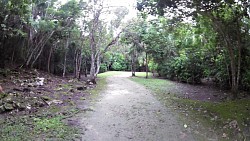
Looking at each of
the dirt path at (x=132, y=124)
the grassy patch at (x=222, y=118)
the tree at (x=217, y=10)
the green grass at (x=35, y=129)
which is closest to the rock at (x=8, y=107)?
the green grass at (x=35, y=129)

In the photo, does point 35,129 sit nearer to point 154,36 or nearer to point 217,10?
point 217,10

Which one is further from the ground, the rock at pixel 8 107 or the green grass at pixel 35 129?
the rock at pixel 8 107

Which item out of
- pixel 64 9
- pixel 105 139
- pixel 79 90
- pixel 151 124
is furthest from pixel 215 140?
pixel 64 9

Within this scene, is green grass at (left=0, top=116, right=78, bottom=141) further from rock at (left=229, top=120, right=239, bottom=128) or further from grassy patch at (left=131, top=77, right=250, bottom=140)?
rock at (left=229, top=120, right=239, bottom=128)

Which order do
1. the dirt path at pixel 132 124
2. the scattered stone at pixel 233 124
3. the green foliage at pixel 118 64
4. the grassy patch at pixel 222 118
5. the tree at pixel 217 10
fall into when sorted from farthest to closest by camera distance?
the green foliage at pixel 118 64, the tree at pixel 217 10, the scattered stone at pixel 233 124, the grassy patch at pixel 222 118, the dirt path at pixel 132 124

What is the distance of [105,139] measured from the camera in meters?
5.10

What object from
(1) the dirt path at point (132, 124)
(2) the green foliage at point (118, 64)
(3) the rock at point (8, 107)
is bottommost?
(1) the dirt path at point (132, 124)

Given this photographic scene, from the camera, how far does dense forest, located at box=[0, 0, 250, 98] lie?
8.98 metres

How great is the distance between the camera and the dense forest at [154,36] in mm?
8984

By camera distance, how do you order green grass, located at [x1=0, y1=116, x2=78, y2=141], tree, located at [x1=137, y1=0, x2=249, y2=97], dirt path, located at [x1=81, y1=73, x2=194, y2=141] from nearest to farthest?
green grass, located at [x1=0, y1=116, x2=78, y2=141]
dirt path, located at [x1=81, y1=73, x2=194, y2=141]
tree, located at [x1=137, y1=0, x2=249, y2=97]

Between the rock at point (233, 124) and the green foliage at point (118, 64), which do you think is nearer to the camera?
the rock at point (233, 124)

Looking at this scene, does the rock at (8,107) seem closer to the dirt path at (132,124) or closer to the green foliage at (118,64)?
the dirt path at (132,124)

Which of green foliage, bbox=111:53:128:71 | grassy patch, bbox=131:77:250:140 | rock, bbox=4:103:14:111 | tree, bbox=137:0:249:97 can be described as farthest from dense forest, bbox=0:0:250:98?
green foliage, bbox=111:53:128:71

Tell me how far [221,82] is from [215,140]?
10.4 m
